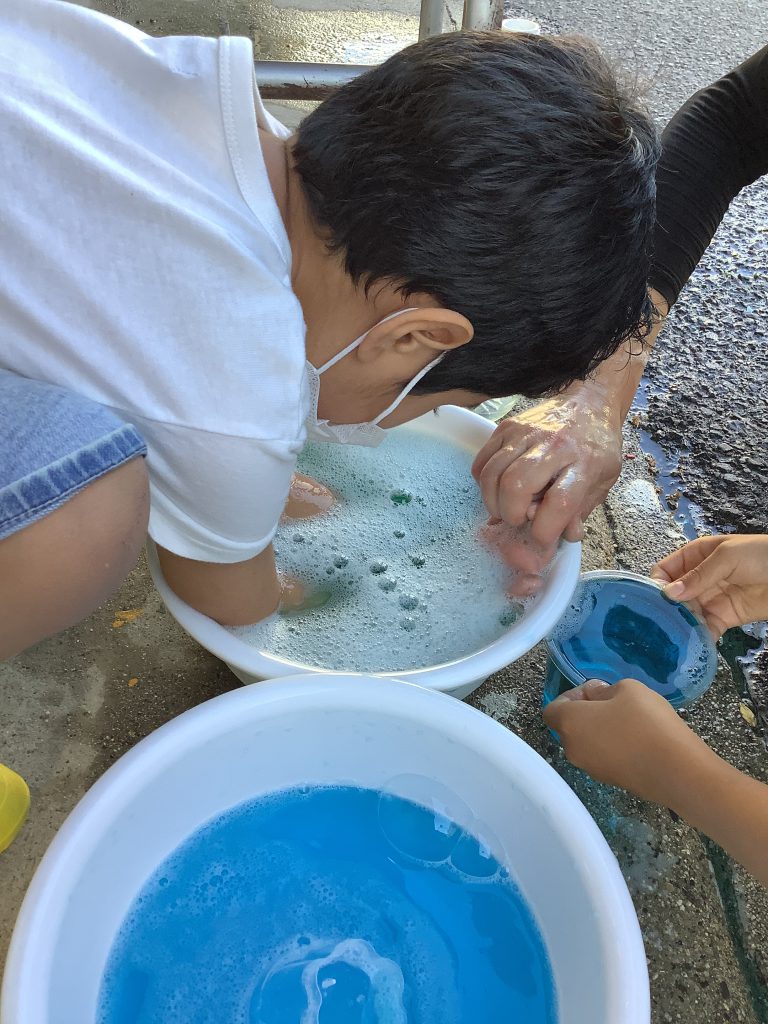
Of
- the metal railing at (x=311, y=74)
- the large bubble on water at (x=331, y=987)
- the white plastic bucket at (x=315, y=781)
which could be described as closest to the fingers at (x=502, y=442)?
the white plastic bucket at (x=315, y=781)

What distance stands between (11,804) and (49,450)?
1.84ft

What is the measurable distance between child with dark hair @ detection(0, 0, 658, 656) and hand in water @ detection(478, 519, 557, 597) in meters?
0.36

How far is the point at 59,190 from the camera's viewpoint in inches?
33.1

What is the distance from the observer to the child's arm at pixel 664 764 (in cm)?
96

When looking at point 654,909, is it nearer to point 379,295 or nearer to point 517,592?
point 517,592

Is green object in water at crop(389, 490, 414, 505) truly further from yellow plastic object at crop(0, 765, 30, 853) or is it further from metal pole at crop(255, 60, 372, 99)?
metal pole at crop(255, 60, 372, 99)

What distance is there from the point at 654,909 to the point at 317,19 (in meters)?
3.06

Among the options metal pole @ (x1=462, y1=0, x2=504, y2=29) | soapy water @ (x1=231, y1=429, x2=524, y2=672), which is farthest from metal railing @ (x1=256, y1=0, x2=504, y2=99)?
soapy water @ (x1=231, y1=429, x2=524, y2=672)

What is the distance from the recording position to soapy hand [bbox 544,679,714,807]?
3.32 feet

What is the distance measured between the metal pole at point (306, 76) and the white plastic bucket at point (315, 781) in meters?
1.36

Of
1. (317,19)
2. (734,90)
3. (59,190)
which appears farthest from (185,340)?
(317,19)

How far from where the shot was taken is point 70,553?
2.81 ft

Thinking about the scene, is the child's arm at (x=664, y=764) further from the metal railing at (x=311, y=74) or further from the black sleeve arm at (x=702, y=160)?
the metal railing at (x=311, y=74)

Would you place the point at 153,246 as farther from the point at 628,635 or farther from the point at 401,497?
the point at 628,635
